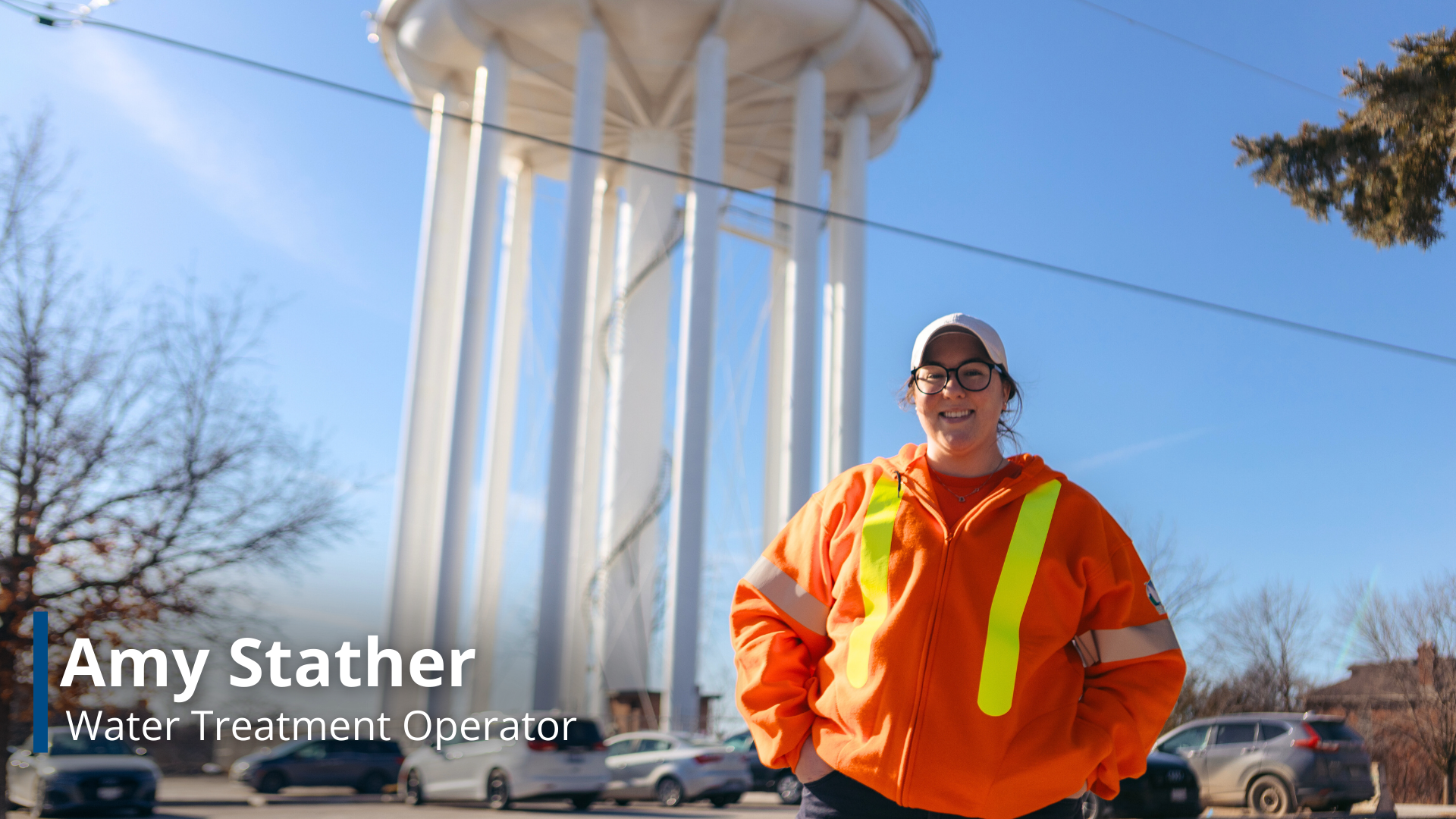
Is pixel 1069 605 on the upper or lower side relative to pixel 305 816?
upper

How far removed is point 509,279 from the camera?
28406 millimetres

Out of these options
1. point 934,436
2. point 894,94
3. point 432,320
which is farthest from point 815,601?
point 894,94

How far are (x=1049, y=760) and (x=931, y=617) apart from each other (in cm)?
37

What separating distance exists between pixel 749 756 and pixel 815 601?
704 inches

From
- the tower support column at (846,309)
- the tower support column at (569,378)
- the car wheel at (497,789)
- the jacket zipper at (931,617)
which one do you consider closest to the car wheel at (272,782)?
the tower support column at (569,378)

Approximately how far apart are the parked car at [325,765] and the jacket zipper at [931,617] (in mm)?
21821

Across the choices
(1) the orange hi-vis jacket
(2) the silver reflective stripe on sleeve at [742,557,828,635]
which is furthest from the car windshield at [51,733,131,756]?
(1) the orange hi-vis jacket

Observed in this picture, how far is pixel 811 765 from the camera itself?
2.58 metres

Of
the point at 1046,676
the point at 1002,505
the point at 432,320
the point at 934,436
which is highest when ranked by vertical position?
the point at 432,320

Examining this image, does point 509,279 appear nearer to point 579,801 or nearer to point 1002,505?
point 579,801

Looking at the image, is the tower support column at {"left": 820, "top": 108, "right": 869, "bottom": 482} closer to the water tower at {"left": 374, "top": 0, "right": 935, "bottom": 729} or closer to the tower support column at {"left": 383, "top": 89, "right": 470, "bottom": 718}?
the water tower at {"left": 374, "top": 0, "right": 935, "bottom": 729}

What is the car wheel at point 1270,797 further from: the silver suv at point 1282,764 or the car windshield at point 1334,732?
the car windshield at point 1334,732

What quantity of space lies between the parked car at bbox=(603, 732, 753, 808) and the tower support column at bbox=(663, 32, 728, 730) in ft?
10.6

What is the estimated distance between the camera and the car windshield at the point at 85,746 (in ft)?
51.2
